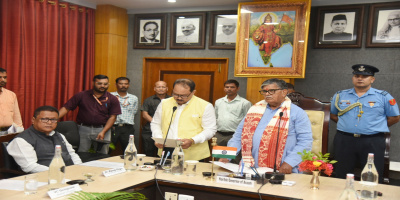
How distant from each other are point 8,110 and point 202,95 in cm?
269

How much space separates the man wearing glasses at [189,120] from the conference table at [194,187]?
2.06 feet

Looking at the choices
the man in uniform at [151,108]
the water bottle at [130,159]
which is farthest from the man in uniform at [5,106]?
the water bottle at [130,159]

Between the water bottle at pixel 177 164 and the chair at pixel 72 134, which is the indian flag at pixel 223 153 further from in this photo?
the chair at pixel 72 134

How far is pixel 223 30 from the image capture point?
545cm

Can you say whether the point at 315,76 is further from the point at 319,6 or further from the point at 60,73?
the point at 60,73

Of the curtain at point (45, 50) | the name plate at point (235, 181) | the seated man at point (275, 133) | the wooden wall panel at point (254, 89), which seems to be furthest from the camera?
the wooden wall panel at point (254, 89)

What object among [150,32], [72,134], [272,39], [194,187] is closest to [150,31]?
[150,32]

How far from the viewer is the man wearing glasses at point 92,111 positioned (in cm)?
455

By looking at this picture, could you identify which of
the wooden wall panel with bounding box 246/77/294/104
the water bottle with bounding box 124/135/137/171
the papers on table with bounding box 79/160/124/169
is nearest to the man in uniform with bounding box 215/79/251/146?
the wooden wall panel with bounding box 246/77/294/104

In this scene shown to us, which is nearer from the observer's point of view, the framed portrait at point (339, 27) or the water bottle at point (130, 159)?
the water bottle at point (130, 159)

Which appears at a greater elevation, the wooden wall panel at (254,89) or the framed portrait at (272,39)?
the framed portrait at (272,39)

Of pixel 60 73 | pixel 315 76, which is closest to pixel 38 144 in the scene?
pixel 60 73

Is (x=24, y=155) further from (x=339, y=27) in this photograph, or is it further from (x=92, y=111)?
(x=339, y=27)

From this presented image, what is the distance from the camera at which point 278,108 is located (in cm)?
284
